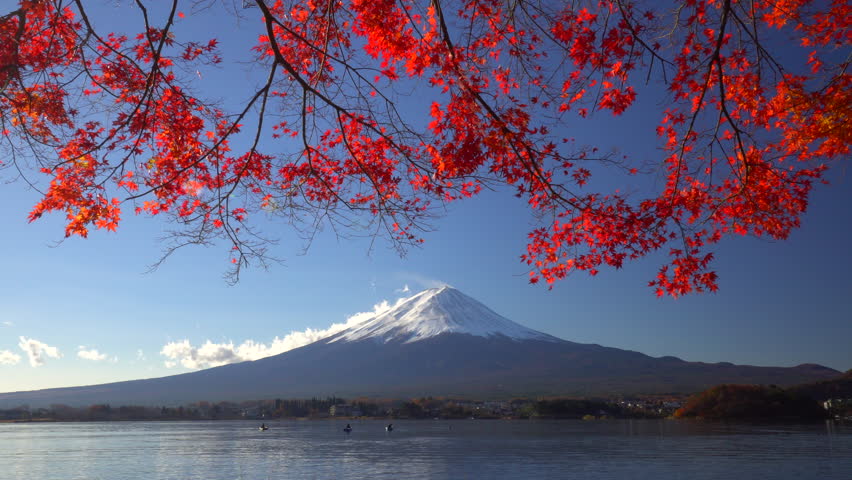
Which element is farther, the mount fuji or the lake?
the mount fuji

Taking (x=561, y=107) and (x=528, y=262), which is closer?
(x=561, y=107)

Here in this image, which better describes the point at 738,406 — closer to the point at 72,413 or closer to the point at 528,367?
the point at 528,367

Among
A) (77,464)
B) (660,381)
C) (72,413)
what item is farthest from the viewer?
(72,413)

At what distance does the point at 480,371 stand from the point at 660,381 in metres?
46.8

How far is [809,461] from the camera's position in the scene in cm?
3334

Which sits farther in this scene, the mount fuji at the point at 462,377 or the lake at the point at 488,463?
the mount fuji at the point at 462,377

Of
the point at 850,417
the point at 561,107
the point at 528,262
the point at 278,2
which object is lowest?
the point at 850,417

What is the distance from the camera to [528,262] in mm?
9695

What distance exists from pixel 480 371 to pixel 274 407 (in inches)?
2325

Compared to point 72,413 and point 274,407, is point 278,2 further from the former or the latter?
point 72,413

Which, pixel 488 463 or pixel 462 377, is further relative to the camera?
pixel 462 377

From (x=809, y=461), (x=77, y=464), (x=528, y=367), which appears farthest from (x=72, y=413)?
(x=809, y=461)

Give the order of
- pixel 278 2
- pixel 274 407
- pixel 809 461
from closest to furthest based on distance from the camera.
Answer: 1. pixel 278 2
2. pixel 809 461
3. pixel 274 407

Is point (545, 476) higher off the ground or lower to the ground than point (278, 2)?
lower
